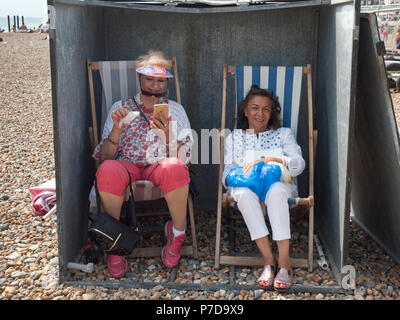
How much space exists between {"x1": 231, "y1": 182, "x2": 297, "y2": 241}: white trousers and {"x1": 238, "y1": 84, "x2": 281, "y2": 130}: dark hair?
0.60 metres

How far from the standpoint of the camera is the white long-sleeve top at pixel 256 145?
131 inches

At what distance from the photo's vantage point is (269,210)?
2957 millimetres

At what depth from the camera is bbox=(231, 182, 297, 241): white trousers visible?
9.59 ft

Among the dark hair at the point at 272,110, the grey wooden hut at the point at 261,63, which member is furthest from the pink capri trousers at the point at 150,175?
the dark hair at the point at 272,110

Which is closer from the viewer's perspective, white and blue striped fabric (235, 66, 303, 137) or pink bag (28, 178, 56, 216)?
white and blue striped fabric (235, 66, 303, 137)

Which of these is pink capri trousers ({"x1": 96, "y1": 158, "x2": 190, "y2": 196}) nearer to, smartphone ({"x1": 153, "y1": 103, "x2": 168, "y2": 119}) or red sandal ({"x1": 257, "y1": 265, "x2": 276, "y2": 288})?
smartphone ({"x1": 153, "y1": 103, "x2": 168, "y2": 119})

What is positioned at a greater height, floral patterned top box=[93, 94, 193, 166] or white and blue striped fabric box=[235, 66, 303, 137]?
white and blue striped fabric box=[235, 66, 303, 137]

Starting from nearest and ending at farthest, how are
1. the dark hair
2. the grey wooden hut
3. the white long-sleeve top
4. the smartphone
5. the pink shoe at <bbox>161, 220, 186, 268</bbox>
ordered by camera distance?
the grey wooden hut, the smartphone, the pink shoe at <bbox>161, 220, 186, 268</bbox>, the white long-sleeve top, the dark hair

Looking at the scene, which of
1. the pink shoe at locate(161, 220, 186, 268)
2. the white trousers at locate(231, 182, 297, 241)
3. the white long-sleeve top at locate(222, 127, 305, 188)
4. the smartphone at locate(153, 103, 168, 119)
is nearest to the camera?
the white trousers at locate(231, 182, 297, 241)

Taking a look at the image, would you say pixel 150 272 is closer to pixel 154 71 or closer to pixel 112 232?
pixel 112 232

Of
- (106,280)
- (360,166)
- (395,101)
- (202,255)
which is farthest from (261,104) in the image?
(395,101)

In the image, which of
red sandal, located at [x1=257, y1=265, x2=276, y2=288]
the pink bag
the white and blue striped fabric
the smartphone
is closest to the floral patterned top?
the smartphone

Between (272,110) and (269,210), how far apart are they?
897 mm
